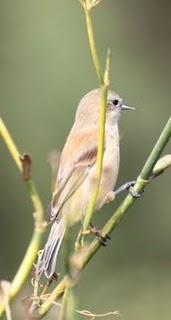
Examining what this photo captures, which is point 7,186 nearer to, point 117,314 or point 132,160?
point 132,160

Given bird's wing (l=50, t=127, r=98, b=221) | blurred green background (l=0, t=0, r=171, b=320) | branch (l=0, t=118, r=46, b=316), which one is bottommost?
branch (l=0, t=118, r=46, b=316)

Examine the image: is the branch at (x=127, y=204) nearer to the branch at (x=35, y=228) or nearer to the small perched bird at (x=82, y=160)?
the branch at (x=35, y=228)

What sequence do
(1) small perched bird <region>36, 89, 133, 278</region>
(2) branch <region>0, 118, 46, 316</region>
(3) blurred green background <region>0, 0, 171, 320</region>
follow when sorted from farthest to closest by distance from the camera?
1. (3) blurred green background <region>0, 0, 171, 320</region>
2. (1) small perched bird <region>36, 89, 133, 278</region>
3. (2) branch <region>0, 118, 46, 316</region>

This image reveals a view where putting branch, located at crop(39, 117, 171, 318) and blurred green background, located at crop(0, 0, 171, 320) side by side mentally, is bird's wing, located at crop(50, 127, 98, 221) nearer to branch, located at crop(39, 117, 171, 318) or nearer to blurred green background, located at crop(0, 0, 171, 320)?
branch, located at crop(39, 117, 171, 318)

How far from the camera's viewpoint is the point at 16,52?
658 centimetres

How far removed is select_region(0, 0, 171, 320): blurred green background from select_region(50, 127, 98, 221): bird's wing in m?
2.21

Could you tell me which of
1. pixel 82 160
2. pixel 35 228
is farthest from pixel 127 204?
pixel 82 160

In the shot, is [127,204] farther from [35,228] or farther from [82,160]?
[82,160]

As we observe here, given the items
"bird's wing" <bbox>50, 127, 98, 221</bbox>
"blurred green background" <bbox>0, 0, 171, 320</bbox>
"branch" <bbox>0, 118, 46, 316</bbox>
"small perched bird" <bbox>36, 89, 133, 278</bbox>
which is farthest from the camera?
"blurred green background" <bbox>0, 0, 171, 320</bbox>

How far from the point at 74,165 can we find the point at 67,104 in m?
3.66

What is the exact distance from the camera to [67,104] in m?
6.08

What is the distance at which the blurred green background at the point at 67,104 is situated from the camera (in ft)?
18.1

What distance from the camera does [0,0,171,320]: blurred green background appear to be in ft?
18.1

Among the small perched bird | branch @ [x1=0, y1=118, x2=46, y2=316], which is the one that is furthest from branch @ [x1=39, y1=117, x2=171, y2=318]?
the small perched bird
